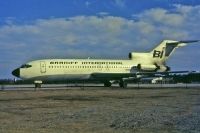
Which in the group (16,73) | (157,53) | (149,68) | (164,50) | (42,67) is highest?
(164,50)

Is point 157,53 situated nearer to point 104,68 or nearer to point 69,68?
point 104,68

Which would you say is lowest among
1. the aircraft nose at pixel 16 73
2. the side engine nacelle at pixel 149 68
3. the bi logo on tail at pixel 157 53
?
the aircraft nose at pixel 16 73

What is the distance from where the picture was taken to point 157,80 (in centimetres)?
11106

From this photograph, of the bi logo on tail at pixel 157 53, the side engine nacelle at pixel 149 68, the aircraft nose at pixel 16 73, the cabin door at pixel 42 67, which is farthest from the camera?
the bi logo on tail at pixel 157 53

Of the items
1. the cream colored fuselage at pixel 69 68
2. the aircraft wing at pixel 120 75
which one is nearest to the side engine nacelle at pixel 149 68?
the cream colored fuselage at pixel 69 68

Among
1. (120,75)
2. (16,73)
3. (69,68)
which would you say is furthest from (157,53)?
(16,73)

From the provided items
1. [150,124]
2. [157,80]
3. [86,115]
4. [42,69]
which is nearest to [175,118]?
[150,124]

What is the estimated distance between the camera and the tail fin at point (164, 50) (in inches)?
2589

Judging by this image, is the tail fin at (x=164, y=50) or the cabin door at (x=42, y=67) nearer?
the cabin door at (x=42, y=67)

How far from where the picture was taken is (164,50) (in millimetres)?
66062

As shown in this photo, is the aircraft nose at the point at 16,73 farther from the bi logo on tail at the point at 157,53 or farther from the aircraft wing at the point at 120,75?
the bi logo on tail at the point at 157,53

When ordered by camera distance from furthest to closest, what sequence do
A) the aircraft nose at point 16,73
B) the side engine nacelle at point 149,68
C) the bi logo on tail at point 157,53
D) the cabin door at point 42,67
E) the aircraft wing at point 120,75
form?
the bi logo on tail at point 157,53 → the side engine nacelle at point 149,68 → the aircraft wing at point 120,75 → the aircraft nose at point 16,73 → the cabin door at point 42,67

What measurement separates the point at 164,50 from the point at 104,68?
1012 cm

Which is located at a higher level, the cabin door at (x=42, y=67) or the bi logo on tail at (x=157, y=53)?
the bi logo on tail at (x=157, y=53)
